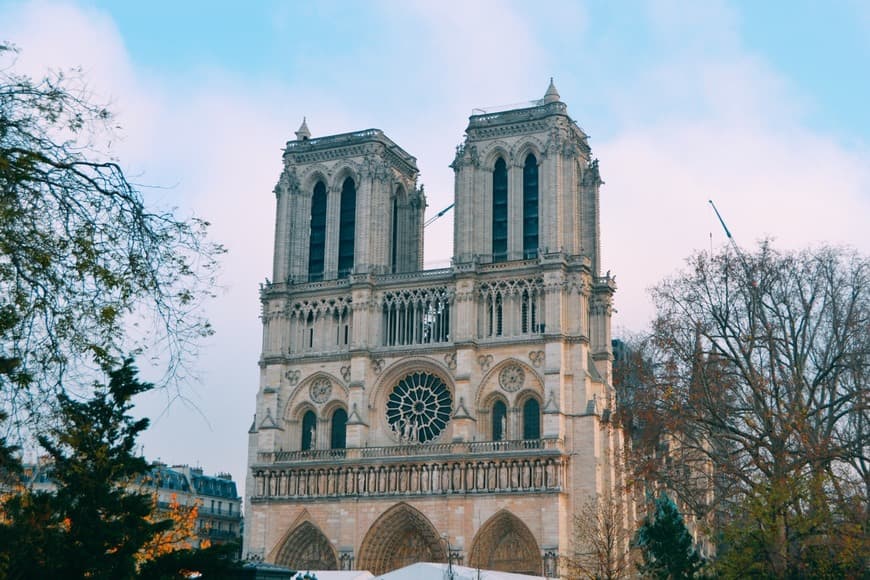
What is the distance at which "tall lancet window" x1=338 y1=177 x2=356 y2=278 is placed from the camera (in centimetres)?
5616

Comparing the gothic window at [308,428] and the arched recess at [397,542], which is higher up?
the gothic window at [308,428]

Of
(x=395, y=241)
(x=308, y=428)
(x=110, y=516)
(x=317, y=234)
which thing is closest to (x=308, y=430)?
(x=308, y=428)

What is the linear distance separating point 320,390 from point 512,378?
9779 mm

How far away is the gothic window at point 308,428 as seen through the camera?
5444 centimetres

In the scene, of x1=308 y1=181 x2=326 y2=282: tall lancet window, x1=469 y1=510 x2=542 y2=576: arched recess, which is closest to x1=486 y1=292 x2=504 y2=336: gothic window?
x1=469 y1=510 x2=542 y2=576: arched recess

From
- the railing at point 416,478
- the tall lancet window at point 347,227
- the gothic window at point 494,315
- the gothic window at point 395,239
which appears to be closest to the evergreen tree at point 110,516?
the railing at point 416,478

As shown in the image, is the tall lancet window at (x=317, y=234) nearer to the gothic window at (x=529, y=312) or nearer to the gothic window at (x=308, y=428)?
the gothic window at (x=308, y=428)

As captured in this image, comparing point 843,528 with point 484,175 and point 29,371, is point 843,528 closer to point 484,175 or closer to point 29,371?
point 29,371

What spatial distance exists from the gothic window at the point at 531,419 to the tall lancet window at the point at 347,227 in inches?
460

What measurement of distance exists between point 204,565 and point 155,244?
10.8 metres

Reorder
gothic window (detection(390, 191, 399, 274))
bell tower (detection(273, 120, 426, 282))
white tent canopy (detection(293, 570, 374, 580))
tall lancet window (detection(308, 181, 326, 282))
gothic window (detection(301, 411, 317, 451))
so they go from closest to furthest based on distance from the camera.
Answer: white tent canopy (detection(293, 570, 374, 580))
gothic window (detection(301, 411, 317, 451))
bell tower (detection(273, 120, 426, 282))
tall lancet window (detection(308, 181, 326, 282))
gothic window (detection(390, 191, 399, 274))

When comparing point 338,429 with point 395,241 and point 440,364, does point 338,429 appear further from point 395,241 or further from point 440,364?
point 395,241

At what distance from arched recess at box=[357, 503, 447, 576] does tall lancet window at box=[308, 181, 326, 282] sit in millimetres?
12748

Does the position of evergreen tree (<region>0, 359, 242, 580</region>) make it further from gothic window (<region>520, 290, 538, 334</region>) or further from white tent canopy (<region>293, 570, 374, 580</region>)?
gothic window (<region>520, 290, 538, 334</region>)
